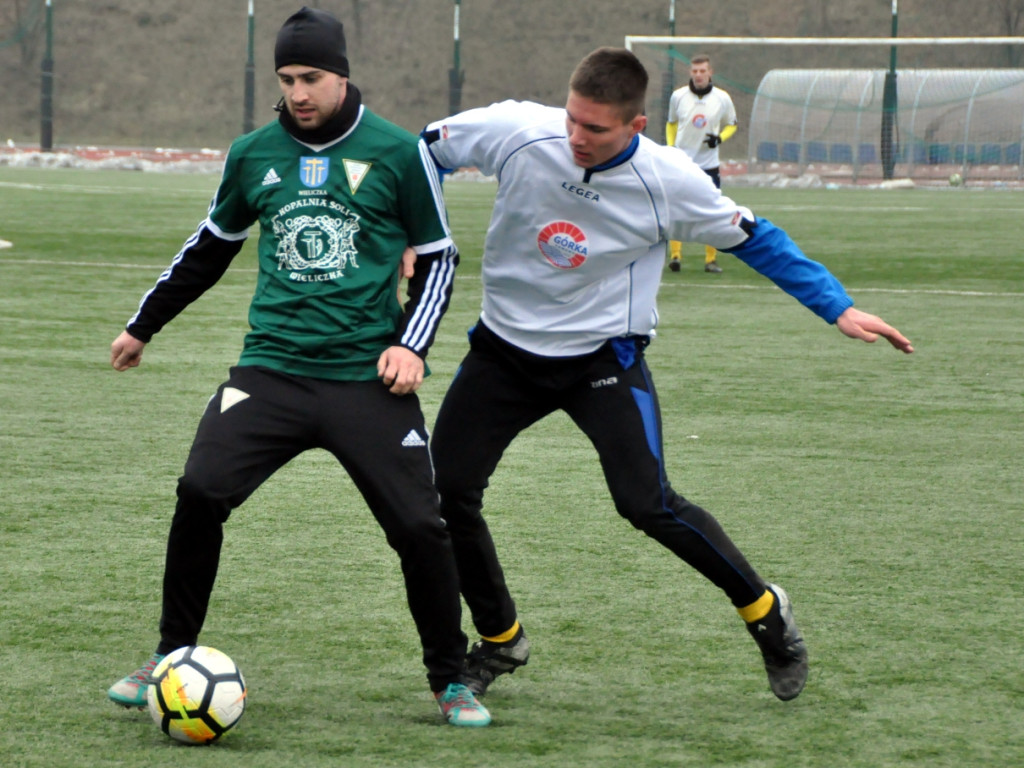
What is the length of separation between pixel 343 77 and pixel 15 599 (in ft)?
6.44

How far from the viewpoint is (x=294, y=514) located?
5.72 m

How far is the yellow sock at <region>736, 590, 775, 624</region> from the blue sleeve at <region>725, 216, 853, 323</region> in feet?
2.40

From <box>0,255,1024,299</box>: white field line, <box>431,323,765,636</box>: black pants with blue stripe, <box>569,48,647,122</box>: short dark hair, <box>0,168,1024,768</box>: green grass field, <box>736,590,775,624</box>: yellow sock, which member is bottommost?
<box>0,255,1024,299</box>: white field line

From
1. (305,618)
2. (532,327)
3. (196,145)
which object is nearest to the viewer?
(532,327)

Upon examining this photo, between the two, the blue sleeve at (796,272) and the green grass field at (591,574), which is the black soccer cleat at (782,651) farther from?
the blue sleeve at (796,272)

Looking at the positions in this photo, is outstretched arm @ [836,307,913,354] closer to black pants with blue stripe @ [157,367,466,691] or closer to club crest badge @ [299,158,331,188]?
black pants with blue stripe @ [157,367,466,691]

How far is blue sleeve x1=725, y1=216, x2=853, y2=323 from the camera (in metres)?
3.90

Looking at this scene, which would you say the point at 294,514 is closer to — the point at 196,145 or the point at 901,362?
the point at 901,362

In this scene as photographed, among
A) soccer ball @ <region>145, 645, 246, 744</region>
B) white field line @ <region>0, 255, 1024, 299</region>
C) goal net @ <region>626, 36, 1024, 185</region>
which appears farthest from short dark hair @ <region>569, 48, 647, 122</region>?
goal net @ <region>626, 36, 1024, 185</region>

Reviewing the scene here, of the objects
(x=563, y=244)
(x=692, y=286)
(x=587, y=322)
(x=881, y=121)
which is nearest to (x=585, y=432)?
(x=587, y=322)

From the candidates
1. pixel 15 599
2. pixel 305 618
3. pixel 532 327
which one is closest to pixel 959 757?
pixel 532 327

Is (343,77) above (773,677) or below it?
above

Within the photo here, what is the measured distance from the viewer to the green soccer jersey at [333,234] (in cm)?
362

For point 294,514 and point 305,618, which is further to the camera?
point 294,514
